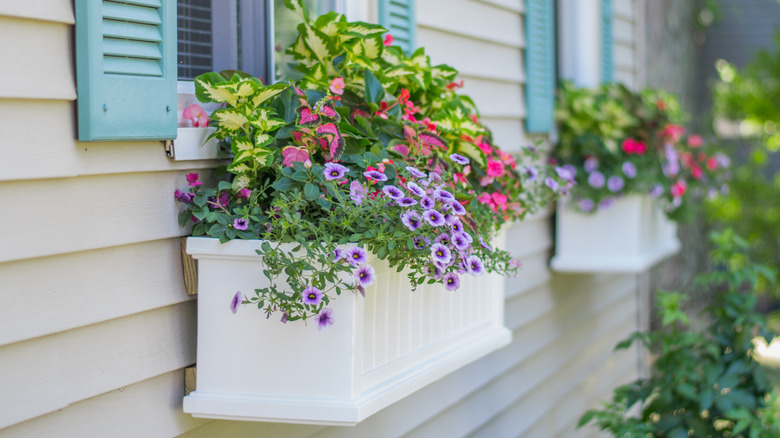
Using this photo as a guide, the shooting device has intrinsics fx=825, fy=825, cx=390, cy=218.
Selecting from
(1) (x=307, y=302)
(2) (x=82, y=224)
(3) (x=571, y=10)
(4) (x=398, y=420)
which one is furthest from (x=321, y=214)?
(3) (x=571, y=10)

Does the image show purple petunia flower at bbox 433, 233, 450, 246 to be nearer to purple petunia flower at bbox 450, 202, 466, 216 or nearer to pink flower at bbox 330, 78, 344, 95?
purple petunia flower at bbox 450, 202, 466, 216

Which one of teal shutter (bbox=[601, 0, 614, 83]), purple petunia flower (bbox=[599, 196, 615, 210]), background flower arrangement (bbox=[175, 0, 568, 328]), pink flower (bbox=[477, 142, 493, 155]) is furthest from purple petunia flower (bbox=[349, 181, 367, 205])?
teal shutter (bbox=[601, 0, 614, 83])

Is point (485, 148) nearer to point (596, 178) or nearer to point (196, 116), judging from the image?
point (196, 116)

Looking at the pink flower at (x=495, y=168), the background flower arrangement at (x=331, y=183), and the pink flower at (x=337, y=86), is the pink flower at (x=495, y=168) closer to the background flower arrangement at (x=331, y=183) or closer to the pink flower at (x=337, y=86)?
the background flower arrangement at (x=331, y=183)

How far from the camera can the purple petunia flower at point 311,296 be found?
1.45 meters

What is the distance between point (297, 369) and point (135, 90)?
1.93 feet

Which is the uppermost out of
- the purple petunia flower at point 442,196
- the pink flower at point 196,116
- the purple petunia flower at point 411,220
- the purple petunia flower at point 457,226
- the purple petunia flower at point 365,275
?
the pink flower at point 196,116

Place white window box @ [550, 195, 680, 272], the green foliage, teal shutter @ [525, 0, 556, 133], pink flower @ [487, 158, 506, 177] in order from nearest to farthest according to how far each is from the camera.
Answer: pink flower @ [487, 158, 506, 177], the green foliage, teal shutter @ [525, 0, 556, 133], white window box @ [550, 195, 680, 272]

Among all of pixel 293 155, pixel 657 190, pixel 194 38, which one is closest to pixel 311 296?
pixel 293 155

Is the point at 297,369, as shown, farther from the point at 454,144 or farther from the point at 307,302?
the point at 454,144

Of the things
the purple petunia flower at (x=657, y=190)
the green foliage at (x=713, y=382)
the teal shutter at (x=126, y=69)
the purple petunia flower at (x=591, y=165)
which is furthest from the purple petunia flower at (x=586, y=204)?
the teal shutter at (x=126, y=69)

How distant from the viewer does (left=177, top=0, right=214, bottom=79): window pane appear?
1.69m

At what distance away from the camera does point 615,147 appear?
3418 mm

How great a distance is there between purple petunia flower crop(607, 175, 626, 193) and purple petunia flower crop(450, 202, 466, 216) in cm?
193
